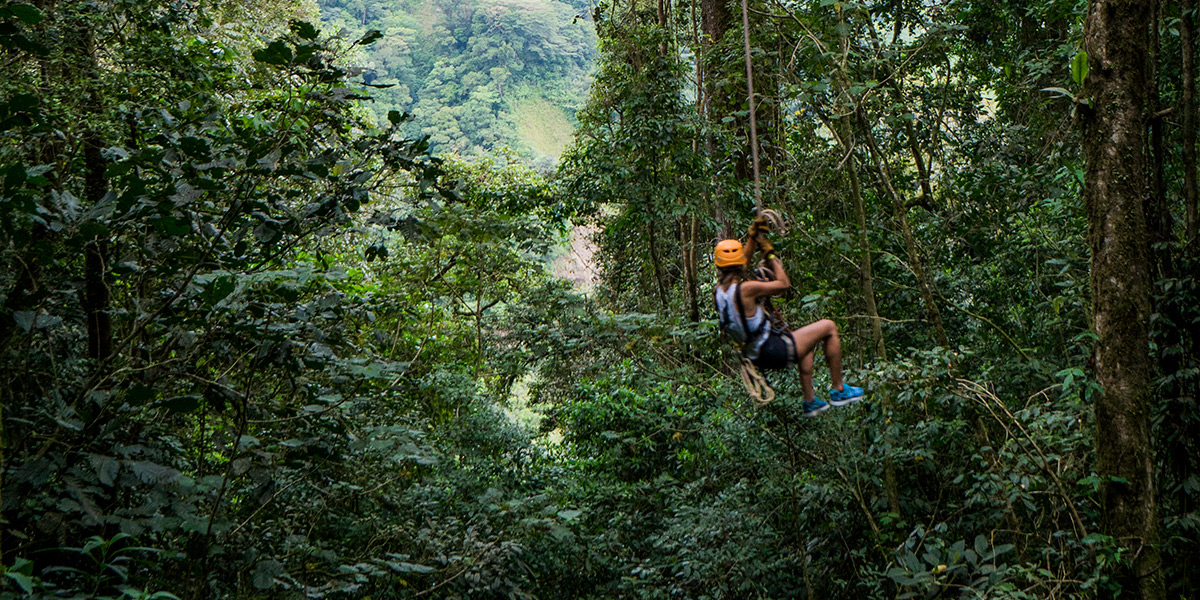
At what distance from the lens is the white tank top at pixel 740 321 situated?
4.08 metres

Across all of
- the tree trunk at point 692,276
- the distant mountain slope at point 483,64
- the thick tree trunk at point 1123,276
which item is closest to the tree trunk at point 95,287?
the thick tree trunk at point 1123,276

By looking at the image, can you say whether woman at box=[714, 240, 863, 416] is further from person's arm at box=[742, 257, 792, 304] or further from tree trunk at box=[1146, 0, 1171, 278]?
tree trunk at box=[1146, 0, 1171, 278]

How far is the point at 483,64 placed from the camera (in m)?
34.3

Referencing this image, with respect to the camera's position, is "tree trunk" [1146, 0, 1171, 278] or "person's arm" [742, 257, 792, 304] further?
"tree trunk" [1146, 0, 1171, 278]

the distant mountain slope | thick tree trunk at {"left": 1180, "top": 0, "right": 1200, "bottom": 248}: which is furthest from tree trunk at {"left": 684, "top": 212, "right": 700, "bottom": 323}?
the distant mountain slope

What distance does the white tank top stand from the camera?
13.4 ft

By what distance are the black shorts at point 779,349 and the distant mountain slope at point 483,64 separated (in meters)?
25.8

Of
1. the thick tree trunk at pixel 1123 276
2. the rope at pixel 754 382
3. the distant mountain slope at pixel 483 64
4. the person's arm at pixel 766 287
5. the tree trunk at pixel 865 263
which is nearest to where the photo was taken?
the person's arm at pixel 766 287

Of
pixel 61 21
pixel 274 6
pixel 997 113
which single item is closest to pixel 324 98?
pixel 61 21

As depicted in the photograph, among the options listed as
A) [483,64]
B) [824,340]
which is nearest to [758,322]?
[824,340]

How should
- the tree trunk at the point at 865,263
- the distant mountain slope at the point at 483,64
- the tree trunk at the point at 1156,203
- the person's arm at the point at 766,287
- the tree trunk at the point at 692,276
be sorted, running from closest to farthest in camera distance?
the person's arm at the point at 766,287
the tree trunk at the point at 1156,203
the tree trunk at the point at 865,263
the tree trunk at the point at 692,276
the distant mountain slope at the point at 483,64

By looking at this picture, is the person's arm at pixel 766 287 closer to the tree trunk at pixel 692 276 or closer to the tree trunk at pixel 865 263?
the tree trunk at pixel 865 263

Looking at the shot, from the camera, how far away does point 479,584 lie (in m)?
5.69

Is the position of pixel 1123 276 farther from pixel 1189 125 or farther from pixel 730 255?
pixel 730 255
